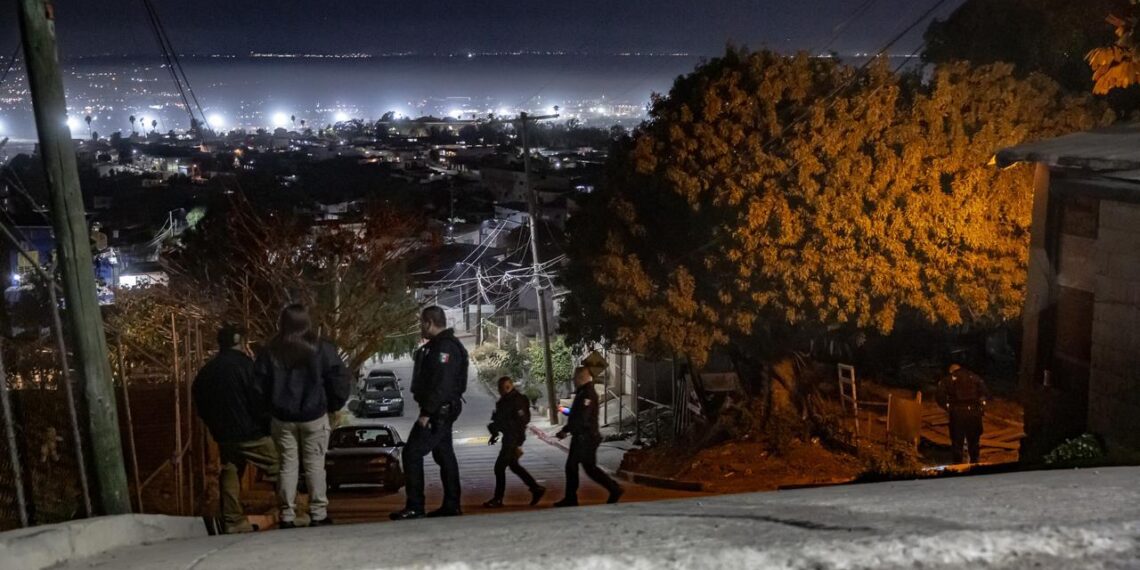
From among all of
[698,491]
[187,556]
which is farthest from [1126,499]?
[698,491]

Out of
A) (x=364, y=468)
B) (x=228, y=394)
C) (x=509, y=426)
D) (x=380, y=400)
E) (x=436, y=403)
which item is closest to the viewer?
(x=228, y=394)

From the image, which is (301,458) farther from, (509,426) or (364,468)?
(364,468)

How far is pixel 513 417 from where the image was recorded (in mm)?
9398

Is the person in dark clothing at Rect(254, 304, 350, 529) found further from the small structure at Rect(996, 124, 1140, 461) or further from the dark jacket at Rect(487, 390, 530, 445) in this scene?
the small structure at Rect(996, 124, 1140, 461)

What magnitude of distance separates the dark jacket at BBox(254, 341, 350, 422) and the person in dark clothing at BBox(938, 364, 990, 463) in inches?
351

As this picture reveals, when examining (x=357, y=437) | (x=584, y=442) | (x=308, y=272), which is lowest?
(x=357, y=437)

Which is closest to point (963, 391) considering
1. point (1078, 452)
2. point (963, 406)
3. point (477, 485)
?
point (963, 406)

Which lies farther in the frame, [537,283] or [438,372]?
[537,283]

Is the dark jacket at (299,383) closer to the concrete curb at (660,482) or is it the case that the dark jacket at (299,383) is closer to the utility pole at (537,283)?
the concrete curb at (660,482)

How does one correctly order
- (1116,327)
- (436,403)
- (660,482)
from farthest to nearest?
(660,482)
(1116,327)
(436,403)

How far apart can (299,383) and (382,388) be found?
2647cm

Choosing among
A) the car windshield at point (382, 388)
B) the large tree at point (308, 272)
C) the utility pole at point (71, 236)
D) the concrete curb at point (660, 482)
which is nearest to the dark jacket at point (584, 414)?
the utility pole at point (71, 236)

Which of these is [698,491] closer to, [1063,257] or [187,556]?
[1063,257]

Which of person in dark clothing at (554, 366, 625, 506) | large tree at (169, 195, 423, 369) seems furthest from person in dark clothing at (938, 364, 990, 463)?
large tree at (169, 195, 423, 369)
